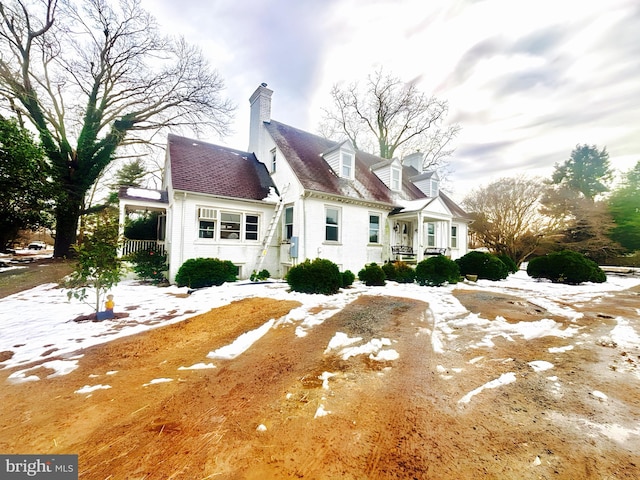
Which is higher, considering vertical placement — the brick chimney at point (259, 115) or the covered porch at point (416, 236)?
the brick chimney at point (259, 115)

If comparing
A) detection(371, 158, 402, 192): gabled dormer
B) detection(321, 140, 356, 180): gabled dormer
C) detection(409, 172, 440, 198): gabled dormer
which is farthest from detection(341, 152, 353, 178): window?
detection(409, 172, 440, 198): gabled dormer

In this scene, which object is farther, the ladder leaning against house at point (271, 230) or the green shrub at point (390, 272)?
the ladder leaning against house at point (271, 230)

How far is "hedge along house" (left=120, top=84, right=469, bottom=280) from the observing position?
10.8 meters

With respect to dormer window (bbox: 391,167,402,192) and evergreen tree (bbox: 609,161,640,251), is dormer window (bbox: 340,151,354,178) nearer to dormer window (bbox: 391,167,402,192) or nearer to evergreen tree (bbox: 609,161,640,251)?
dormer window (bbox: 391,167,402,192)

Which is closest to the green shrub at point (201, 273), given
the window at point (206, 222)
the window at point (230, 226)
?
the window at point (206, 222)

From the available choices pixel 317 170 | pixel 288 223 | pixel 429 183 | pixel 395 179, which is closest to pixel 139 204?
pixel 288 223

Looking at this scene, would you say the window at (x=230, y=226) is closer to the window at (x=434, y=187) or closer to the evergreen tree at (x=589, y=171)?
the window at (x=434, y=187)

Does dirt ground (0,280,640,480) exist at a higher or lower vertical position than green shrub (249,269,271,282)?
lower

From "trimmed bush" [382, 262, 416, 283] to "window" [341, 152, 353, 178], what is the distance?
5.50m

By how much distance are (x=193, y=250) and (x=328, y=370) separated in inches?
352

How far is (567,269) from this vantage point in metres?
11.6

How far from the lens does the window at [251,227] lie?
12.0m

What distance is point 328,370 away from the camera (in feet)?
11.2

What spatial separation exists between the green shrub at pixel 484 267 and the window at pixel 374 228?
14.5ft
